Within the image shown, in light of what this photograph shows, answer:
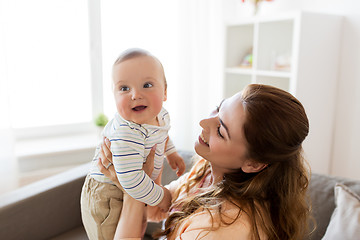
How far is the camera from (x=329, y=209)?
1386 mm

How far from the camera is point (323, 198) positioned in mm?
1424

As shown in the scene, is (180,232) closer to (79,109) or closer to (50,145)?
(50,145)

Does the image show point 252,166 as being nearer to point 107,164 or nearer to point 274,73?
point 107,164

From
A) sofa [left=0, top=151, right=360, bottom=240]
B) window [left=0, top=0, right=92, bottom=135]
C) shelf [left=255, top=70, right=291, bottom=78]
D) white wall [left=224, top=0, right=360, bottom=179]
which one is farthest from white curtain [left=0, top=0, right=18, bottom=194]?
white wall [left=224, top=0, right=360, bottom=179]

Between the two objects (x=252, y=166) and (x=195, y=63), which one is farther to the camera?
(x=195, y=63)

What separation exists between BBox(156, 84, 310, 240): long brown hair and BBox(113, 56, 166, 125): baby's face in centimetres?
27

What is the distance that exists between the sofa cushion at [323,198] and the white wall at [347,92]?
847mm

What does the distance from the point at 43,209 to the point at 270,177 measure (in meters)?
1.17

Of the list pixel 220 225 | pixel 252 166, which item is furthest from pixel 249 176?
pixel 220 225

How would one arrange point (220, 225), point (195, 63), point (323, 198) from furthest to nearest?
1. point (195, 63)
2. point (323, 198)
3. point (220, 225)

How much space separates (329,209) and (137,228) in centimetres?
81

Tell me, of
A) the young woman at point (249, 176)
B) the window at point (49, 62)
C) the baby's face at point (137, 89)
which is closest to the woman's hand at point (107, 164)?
the young woman at point (249, 176)

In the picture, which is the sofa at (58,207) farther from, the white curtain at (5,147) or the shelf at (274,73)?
the shelf at (274,73)

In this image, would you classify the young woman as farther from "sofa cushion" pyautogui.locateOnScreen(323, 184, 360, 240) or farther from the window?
the window
